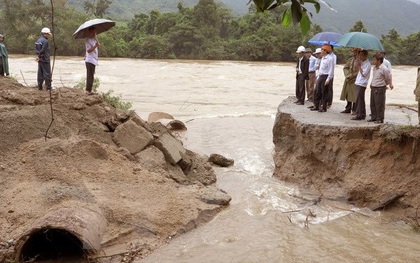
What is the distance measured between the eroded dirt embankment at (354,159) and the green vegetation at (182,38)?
29297mm

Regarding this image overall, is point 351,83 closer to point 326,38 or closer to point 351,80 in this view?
point 351,80

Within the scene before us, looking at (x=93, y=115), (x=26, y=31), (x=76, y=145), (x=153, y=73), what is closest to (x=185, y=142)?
(x=93, y=115)

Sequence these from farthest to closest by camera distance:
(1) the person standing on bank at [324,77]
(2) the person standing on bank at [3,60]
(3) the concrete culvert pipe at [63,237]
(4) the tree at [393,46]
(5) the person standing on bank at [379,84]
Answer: (4) the tree at [393,46], (2) the person standing on bank at [3,60], (1) the person standing on bank at [324,77], (5) the person standing on bank at [379,84], (3) the concrete culvert pipe at [63,237]

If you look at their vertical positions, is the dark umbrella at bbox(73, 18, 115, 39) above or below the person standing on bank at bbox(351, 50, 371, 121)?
above

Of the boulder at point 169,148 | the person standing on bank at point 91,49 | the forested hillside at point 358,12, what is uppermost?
the forested hillside at point 358,12

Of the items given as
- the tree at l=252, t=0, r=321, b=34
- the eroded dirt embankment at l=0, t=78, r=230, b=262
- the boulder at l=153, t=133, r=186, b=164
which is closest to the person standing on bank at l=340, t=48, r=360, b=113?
the eroded dirt embankment at l=0, t=78, r=230, b=262

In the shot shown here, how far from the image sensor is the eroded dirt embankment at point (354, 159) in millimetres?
6402

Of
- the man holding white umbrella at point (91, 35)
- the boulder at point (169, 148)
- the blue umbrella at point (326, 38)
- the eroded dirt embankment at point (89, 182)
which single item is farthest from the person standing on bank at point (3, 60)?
the blue umbrella at point (326, 38)

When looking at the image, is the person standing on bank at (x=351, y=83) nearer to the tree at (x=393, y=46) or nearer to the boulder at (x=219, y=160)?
the boulder at (x=219, y=160)

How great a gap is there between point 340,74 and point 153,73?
1034cm

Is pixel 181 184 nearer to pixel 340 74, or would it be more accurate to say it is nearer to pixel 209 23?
pixel 340 74

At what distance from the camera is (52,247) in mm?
5121

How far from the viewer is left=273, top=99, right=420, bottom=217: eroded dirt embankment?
6.40 meters

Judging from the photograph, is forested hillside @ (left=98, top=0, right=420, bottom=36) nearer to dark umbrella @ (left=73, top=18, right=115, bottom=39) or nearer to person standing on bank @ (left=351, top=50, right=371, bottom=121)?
dark umbrella @ (left=73, top=18, right=115, bottom=39)
